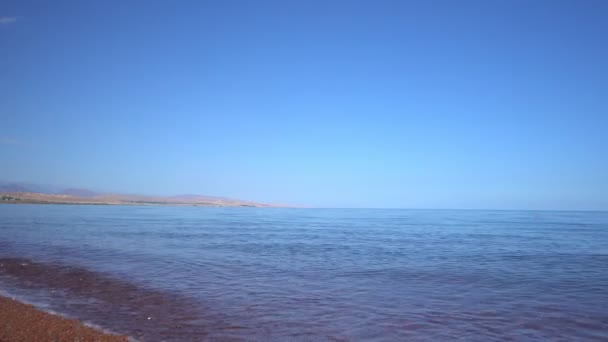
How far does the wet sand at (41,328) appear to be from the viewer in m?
7.39

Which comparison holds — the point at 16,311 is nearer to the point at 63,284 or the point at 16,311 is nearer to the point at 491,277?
the point at 63,284

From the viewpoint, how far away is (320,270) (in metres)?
16.6

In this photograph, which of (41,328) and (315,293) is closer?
(41,328)

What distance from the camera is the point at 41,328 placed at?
789 cm

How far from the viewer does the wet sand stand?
7.39m

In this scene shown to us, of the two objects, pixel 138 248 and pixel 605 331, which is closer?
pixel 605 331

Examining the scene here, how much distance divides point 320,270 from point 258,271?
2.73 metres

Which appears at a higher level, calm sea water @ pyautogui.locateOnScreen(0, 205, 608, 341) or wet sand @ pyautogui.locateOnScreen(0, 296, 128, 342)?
wet sand @ pyautogui.locateOnScreen(0, 296, 128, 342)

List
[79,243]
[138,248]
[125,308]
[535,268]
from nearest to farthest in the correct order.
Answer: [125,308]
[535,268]
[138,248]
[79,243]

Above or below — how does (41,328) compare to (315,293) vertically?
above

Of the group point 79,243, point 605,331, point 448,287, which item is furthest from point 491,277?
point 79,243

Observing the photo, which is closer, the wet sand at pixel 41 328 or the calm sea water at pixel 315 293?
the wet sand at pixel 41 328

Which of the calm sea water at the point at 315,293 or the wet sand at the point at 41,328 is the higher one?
the wet sand at the point at 41,328

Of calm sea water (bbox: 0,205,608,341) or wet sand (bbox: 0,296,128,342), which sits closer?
wet sand (bbox: 0,296,128,342)
